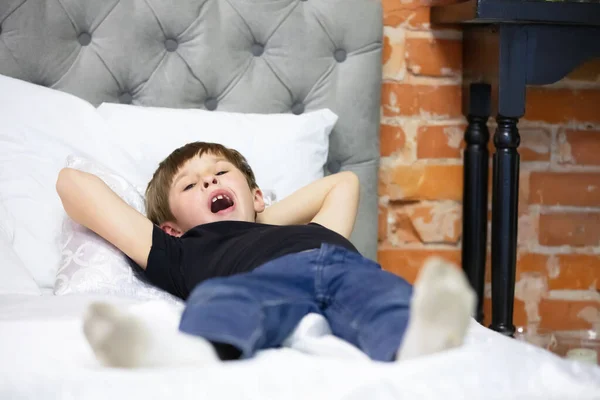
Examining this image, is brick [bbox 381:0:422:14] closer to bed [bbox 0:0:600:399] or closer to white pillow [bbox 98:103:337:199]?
bed [bbox 0:0:600:399]

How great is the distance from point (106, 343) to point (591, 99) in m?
1.64

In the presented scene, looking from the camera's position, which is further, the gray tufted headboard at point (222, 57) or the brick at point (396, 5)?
the brick at point (396, 5)

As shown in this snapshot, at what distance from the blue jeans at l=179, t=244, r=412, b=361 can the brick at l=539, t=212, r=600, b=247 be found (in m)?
1.04

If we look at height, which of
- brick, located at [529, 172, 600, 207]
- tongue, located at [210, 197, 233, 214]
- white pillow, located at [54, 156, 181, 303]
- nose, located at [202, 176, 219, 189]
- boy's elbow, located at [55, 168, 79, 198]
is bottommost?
brick, located at [529, 172, 600, 207]

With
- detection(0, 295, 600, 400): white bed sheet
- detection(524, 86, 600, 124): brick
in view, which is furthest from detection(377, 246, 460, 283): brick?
detection(0, 295, 600, 400): white bed sheet

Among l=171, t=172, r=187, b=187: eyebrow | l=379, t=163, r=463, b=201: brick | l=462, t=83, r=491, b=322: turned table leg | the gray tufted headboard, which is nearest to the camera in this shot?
l=171, t=172, r=187, b=187: eyebrow

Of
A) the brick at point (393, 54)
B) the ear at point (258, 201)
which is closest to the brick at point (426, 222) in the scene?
the brick at point (393, 54)

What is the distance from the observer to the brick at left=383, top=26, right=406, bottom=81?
2.00 metres

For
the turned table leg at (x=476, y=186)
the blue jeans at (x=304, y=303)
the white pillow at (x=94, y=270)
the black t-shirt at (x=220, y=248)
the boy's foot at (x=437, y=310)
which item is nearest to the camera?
the boy's foot at (x=437, y=310)

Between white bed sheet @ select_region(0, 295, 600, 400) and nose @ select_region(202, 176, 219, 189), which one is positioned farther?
nose @ select_region(202, 176, 219, 189)

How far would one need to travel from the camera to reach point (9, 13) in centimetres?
174

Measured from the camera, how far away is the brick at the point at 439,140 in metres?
2.03

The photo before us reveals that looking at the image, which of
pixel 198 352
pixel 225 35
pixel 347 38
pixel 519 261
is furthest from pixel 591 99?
pixel 198 352

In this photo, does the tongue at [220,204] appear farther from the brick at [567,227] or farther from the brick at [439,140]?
the brick at [567,227]
